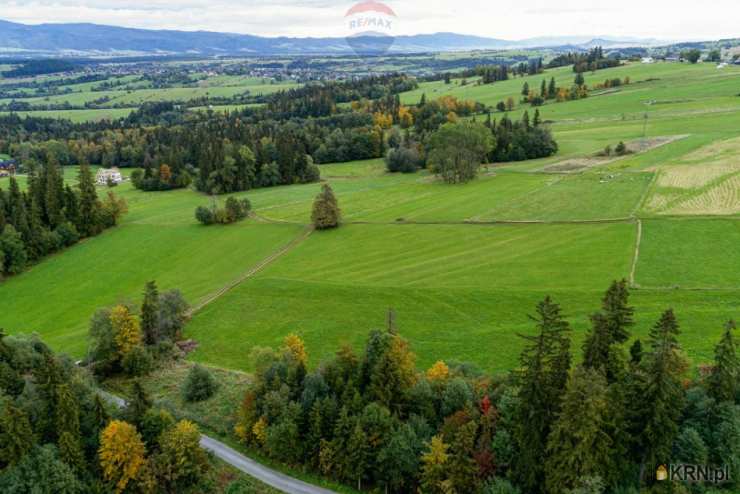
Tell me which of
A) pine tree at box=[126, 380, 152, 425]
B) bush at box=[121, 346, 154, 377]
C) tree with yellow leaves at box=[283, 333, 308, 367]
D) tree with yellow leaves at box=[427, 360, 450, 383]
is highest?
tree with yellow leaves at box=[427, 360, 450, 383]

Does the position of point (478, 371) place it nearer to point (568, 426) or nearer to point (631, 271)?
point (568, 426)

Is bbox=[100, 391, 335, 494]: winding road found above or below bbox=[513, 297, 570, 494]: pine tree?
below

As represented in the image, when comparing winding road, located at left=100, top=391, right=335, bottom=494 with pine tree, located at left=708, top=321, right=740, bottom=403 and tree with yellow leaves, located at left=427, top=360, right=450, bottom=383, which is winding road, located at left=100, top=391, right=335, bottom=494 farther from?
pine tree, located at left=708, top=321, right=740, bottom=403

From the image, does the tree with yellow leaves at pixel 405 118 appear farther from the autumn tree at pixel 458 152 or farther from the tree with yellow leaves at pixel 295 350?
the tree with yellow leaves at pixel 295 350

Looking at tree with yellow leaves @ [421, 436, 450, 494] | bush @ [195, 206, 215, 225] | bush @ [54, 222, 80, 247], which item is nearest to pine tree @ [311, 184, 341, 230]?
bush @ [195, 206, 215, 225]

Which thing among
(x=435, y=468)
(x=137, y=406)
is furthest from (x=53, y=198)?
(x=435, y=468)

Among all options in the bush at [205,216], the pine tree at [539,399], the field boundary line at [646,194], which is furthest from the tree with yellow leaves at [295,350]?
the bush at [205,216]
